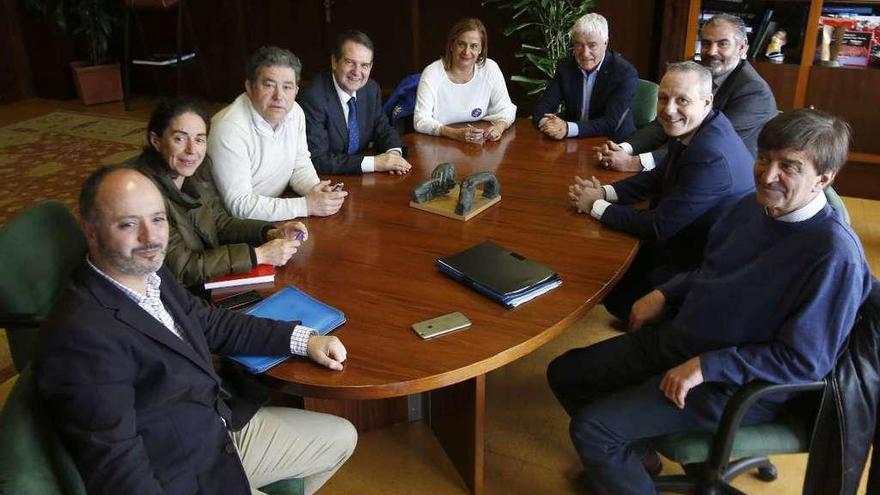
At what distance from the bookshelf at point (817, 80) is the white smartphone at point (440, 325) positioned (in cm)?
326

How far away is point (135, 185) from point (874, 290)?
155 centimetres

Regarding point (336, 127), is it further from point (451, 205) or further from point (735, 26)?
point (735, 26)

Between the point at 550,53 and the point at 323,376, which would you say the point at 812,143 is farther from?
the point at 550,53

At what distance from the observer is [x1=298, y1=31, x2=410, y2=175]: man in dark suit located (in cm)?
262

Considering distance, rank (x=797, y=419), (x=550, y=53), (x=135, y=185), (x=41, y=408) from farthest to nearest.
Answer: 1. (x=550, y=53)
2. (x=797, y=419)
3. (x=135, y=185)
4. (x=41, y=408)

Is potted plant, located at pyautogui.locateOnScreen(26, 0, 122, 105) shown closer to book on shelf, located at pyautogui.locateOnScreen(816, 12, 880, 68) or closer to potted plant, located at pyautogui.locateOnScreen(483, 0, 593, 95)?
potted plant, located at pyautogui.locateOnScreen(483, 0, 593, 95)

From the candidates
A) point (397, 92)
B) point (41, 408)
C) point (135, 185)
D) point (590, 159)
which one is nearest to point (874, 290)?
point (590, 159)

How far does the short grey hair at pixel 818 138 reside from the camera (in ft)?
5.05

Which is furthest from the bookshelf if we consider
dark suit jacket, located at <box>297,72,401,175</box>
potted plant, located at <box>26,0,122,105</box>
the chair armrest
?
potted plant, located at <box>26,0,122,105</box>

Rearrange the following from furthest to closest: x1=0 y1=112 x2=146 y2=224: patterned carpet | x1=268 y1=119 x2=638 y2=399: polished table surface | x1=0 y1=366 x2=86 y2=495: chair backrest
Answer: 1. x1=0 y1=112 x2=146 y2=224: patterned carpet
2. x1=268 y1=119 x2=638 y2=399: polished table surface
3. x1=0 y1=366 x2=86 y2=495: chair backrest

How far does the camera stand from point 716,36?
9.36 ft

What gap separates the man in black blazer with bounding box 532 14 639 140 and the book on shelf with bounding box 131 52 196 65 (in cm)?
403

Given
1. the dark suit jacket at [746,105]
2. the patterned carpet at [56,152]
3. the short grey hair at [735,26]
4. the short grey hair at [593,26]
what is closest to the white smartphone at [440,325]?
the dark suit jacket at [746,105]

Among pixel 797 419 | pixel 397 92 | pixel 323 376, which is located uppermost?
Answer: pixel 397 92
